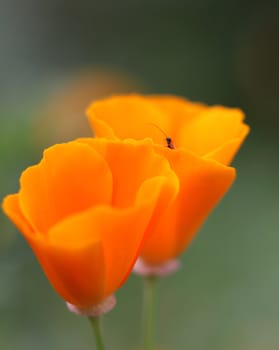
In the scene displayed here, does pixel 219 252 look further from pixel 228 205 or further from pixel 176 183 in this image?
pixel 176 183

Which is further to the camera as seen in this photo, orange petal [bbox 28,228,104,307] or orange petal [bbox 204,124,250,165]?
orange petal [bbox 204,124,250,165]

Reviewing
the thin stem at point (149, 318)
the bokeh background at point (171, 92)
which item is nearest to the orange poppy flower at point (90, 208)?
the thin stem at point (149, 318)

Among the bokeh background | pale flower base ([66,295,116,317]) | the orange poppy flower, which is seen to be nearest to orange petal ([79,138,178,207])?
the orange poppy flower

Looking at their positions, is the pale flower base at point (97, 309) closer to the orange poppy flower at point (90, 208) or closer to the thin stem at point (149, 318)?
the orange poppy flower at point (90, 208)

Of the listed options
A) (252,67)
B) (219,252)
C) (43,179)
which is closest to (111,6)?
(252,67)

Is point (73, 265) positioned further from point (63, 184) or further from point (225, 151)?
point (225, 151)

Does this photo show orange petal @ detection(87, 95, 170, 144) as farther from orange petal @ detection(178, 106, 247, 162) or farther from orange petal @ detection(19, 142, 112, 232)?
orange petal @ detection(19, 142, 112, 232)
